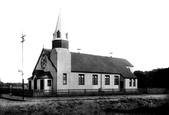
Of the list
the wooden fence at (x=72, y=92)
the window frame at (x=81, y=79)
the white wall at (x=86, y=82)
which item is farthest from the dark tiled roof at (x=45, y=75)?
the window frame at (x=81, y=79)

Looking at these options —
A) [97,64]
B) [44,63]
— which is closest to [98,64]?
[97,64]

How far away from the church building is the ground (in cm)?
883

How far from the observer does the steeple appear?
3669cm

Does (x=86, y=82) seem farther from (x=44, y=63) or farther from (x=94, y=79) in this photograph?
(x=44, y=63)

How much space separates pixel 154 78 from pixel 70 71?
77.5ft

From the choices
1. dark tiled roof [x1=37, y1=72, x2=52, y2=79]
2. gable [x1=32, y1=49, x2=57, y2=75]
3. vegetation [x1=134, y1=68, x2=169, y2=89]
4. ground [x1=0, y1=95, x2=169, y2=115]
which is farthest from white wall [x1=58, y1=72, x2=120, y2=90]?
vegetation [x1=134, y1=68, x2=169, y2=89]

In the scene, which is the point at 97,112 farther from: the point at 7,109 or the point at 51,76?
the point at 51,76

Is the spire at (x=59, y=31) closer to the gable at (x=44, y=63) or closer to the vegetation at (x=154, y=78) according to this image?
the gable at (x=44, y=63)

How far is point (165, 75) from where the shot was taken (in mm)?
48250

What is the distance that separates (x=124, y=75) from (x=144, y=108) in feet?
52.5

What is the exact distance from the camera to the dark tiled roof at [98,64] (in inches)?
1590

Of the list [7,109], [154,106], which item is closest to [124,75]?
[154,106]

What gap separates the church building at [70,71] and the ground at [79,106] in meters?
8.83

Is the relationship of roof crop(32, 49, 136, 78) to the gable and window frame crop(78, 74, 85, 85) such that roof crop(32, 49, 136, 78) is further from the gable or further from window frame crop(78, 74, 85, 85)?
window frame crop(78, 74, 85, 85)
